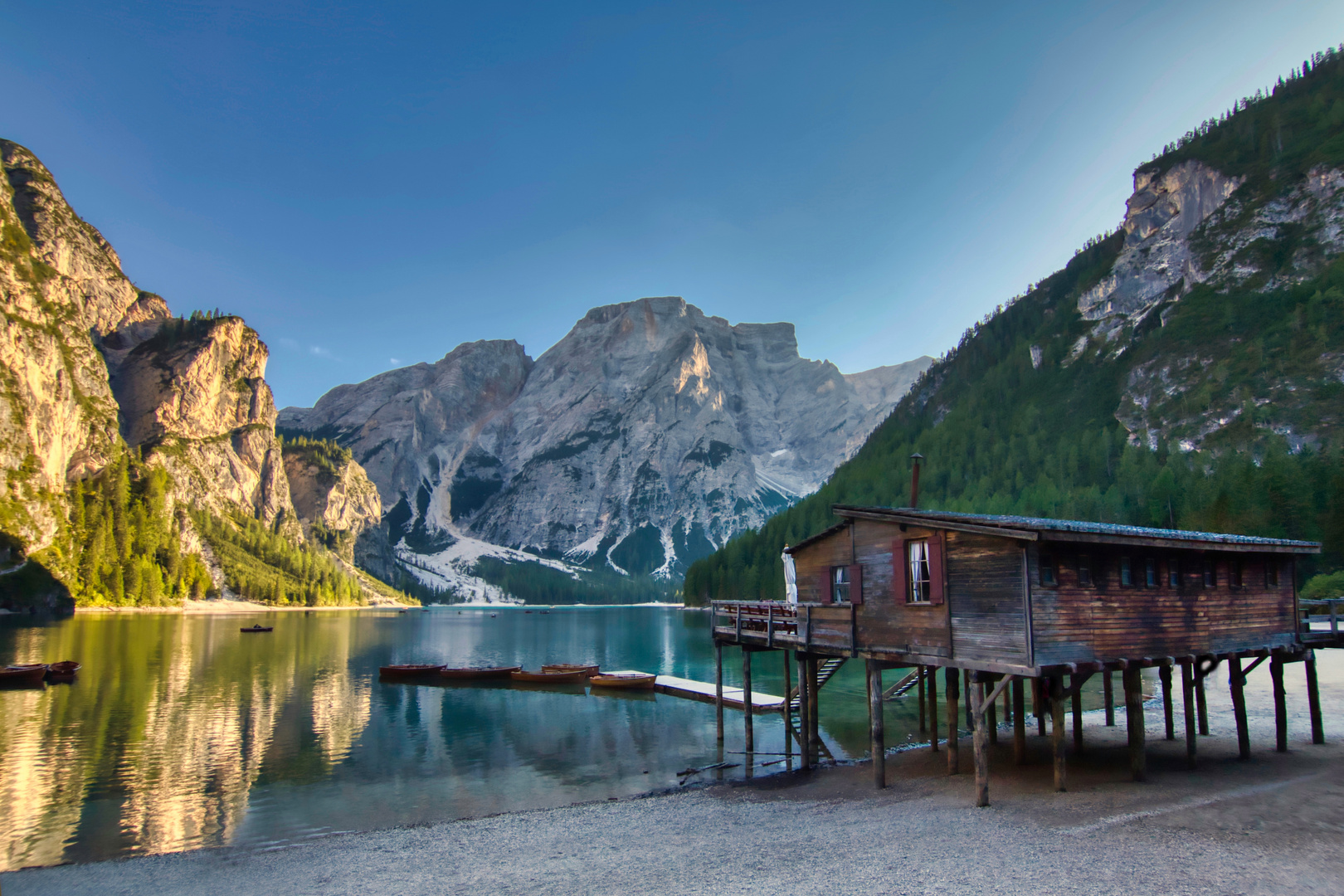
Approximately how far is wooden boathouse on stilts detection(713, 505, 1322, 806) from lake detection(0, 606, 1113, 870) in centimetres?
979

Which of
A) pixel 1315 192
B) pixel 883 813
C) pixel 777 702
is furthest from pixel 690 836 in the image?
pixel 1315 192

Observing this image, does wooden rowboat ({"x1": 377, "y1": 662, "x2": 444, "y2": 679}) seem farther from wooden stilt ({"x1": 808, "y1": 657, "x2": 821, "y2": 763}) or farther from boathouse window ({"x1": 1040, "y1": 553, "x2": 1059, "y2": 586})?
boathouse window ({"x1": 1040, "y1": 553, "x2": 1059, "y2": 586})

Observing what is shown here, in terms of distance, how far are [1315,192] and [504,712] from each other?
189152mm

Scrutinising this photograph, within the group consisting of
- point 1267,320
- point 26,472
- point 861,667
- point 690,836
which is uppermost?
point 1267,320

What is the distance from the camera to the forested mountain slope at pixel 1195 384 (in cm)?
10156

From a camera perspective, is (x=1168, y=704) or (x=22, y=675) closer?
(x=1168, y=704)

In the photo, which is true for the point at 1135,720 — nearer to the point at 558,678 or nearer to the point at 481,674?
the point at 558,678

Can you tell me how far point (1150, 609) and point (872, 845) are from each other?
12.2 meters

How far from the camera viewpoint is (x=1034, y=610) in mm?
20094

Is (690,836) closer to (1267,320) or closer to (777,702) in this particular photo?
(777,702)

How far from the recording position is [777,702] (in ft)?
151

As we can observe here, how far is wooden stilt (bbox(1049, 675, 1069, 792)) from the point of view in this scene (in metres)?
21.5

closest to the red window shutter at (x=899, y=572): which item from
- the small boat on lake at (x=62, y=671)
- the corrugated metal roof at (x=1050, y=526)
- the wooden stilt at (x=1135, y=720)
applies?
the corrugated metal roof at (x=1050, y=526)

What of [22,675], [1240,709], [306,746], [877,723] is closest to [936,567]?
[877,723]
